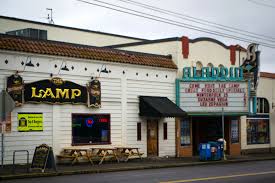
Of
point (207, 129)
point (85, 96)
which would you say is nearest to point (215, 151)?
point (207, 129)

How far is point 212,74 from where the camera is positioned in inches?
1252

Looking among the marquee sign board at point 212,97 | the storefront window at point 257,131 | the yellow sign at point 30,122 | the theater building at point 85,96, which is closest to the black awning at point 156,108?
the theater building at point 85,96

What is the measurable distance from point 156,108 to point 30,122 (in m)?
7.36

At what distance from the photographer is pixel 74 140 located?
25.4m

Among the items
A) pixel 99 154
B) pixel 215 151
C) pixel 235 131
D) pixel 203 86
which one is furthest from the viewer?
pixel 235 131

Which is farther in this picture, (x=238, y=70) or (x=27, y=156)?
(x=238, y=70)

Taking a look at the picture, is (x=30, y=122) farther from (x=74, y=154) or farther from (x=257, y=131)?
(x=257, y=131)

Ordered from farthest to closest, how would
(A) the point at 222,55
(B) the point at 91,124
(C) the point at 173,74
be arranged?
1. (A) the point at 222,55
2. (C) the point at 173,74
3. (B) the point at 91,124

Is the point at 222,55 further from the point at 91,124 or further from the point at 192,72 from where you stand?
the point at 91,124

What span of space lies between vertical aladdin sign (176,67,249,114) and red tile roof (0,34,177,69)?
145 centimetres

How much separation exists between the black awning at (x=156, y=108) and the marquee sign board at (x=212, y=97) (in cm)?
182

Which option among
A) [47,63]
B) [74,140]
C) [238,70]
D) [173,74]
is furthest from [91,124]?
[238,70]

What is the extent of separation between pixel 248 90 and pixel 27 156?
Answer: 1622cm

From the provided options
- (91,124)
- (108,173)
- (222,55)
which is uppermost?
(222,55)
